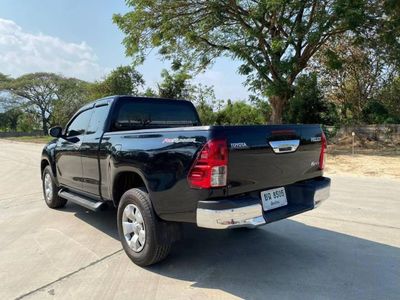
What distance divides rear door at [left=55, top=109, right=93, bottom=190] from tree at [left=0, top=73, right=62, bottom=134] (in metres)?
62.4

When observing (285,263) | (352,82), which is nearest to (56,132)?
(285,263)

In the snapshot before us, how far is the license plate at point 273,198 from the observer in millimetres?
4219

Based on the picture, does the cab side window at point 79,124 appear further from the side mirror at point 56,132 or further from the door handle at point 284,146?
the door handle at point 284,146

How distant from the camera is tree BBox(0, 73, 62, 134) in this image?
65.2 metres

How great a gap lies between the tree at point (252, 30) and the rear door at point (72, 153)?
11276 millimetres

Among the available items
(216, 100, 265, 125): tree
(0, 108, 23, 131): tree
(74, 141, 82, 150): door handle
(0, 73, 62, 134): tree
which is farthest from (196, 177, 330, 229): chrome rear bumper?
(0, 108, 23, 131): tree

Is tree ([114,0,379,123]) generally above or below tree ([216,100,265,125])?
above

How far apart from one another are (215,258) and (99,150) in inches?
80.3

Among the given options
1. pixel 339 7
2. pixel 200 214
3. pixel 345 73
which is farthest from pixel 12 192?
pixel 345 73

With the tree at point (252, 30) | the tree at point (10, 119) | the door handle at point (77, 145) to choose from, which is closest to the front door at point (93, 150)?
the door handle at point (77, 145)

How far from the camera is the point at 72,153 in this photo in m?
6.26

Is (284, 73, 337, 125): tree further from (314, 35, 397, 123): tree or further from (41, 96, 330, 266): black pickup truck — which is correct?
(41, 96, 330, 266): black pickup truck

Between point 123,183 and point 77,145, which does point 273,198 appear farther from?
point 77,145

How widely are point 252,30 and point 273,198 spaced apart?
1468cm
